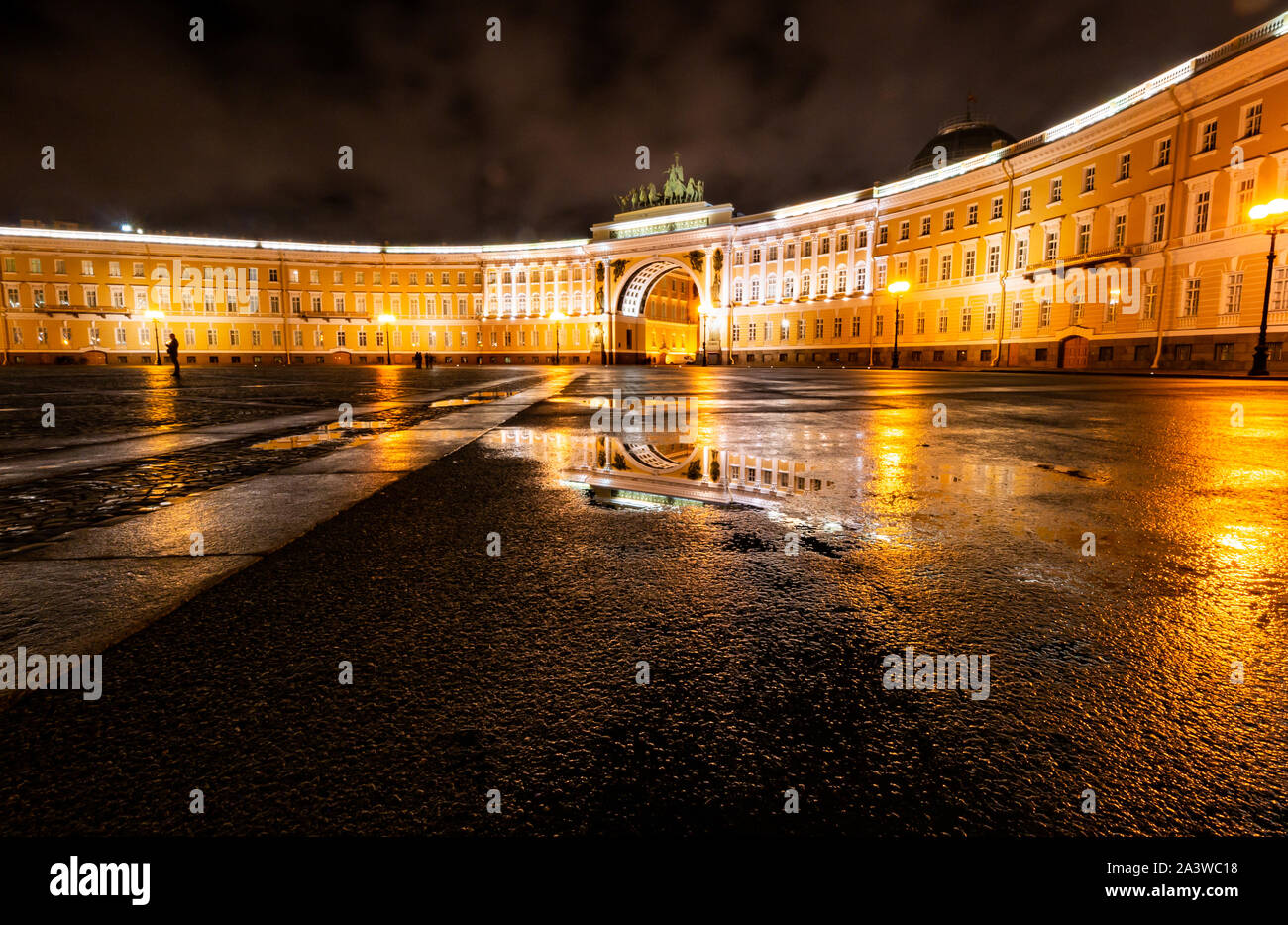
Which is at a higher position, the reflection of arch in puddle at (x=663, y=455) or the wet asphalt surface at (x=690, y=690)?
the reflection of arch in puddle at (x=663, y=455)

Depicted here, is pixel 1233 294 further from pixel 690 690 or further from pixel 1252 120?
pixel 690 690

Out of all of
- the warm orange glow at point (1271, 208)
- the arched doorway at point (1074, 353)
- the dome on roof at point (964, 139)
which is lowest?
the arched doorway at point (1074, 353)

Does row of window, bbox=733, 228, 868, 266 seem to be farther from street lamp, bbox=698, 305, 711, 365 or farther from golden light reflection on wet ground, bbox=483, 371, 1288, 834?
golden light reflection on wet ground, bbox=483, 371, 1288, 834

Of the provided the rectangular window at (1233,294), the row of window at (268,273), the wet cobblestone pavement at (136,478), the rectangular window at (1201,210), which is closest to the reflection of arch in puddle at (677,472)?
the wet cobblestone pavement at (136,478)

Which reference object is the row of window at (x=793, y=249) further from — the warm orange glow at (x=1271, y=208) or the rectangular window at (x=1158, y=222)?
the warm orange glow at (x=1271, y=208)

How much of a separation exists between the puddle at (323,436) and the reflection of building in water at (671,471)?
5.30ft

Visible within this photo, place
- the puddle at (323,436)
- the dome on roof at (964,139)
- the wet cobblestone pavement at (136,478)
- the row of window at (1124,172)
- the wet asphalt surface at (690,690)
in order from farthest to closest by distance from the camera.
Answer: the dome on roof at (964,139) < the row of window at (1124,172) < the puddle at (323,436) < the wet cobblestone pavement at (136,478) < the wet asphalt surface at (690,690)

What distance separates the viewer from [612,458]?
5.33 meters

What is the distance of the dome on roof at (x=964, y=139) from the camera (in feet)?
172

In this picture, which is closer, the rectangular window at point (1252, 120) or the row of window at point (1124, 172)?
the rectangular window at point (1252, 120)

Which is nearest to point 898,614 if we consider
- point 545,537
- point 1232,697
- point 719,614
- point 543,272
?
point 719,614

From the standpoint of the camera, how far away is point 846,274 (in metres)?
54.1

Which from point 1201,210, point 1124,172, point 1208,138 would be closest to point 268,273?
point 1124,172

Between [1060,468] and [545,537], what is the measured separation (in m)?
4.02
